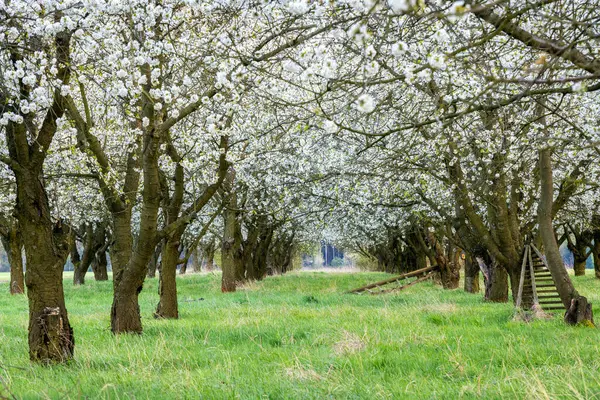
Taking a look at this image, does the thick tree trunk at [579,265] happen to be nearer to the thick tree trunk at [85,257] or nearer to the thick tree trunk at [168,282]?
the thick tree trunk at [85,257]

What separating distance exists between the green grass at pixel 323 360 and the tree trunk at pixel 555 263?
0.43m

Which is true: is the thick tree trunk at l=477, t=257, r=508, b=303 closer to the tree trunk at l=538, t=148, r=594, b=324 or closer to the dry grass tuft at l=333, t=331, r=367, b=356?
the tree trunk at l=538, t=148, r=594, b=324

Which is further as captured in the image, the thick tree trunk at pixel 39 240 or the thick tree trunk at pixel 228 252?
the thick tree trunk at pixel 228 252

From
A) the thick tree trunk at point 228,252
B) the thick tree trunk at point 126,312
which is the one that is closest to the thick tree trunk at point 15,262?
the thick tree trunk at point 228,252

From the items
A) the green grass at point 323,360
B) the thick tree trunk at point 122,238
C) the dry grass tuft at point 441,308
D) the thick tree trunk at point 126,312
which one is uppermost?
the thick tree trunk at point 122,238

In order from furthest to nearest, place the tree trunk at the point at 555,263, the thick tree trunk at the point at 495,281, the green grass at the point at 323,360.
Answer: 1. the thick tree trunk at the point at 495,281
2. the tree trunk at the point at 555,263
3. the green grass at the point at 323,360

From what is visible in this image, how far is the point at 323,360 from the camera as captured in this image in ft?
22.2

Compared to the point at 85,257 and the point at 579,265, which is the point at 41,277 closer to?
the point at 85,257

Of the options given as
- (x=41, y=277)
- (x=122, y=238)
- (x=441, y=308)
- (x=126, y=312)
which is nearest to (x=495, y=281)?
(x=441, y=308)

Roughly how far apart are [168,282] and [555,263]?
25.8 ft

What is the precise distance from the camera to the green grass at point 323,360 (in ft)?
17.9

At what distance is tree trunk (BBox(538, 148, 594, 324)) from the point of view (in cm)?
984

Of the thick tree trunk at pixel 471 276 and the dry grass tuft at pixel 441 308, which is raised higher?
the thick tree trunk at pixel 471 276

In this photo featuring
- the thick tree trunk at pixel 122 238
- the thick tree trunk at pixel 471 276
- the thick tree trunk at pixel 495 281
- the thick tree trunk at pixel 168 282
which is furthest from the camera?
the thick tree trunk at pixel 471 276
